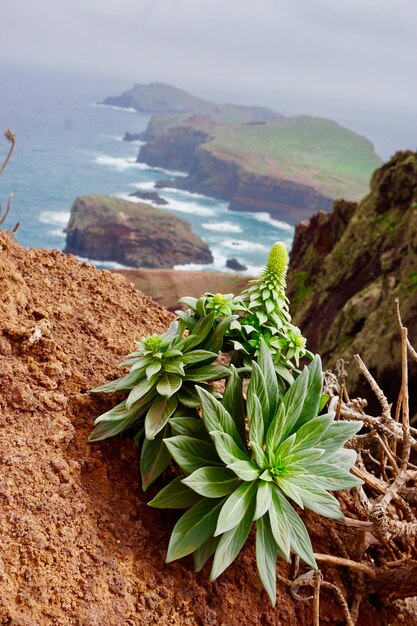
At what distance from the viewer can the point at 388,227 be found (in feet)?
56.6

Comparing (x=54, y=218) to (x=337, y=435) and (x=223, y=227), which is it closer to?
(x=223, y=227)

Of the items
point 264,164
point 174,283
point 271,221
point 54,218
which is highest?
point 264,164

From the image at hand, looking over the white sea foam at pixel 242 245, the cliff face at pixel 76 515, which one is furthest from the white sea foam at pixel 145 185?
the cliff face at pixel 76 515

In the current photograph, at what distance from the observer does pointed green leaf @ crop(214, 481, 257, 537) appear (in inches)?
74.1

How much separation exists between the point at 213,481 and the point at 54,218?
6584 cm

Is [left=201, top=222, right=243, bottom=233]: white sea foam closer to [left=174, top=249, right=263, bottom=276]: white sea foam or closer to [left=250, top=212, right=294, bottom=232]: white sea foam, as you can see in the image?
[left=250, top=212, right=294, bottom=232]: white sea foam

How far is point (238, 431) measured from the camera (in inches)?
89.9

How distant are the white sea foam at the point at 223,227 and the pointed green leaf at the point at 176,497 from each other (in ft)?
238

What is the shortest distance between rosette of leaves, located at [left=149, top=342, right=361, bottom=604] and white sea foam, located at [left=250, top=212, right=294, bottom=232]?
79508 millimetres

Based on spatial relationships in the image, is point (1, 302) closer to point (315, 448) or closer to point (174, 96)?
point (315, 448)

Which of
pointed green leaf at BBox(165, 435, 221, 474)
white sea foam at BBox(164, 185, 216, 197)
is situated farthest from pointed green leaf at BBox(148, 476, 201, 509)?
white sea foam at BBox(164, 185, 216, 197)

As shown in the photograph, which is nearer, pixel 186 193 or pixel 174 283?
pixel 174 283

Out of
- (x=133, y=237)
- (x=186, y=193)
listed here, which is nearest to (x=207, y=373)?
(x=133, y=237)

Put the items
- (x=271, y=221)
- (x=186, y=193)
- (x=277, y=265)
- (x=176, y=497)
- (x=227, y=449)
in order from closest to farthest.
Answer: (x=227, y=449)
(x=176, y=497)
(x=277, y=265)
(x=271, y=221)
(x=186, y=193)
